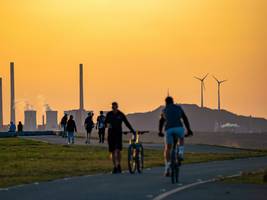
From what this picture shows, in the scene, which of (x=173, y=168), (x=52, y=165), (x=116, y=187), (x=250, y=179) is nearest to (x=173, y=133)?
(x=173, y=168)

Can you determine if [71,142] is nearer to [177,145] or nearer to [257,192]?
[177,145]

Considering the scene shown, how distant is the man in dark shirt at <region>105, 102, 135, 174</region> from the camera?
30828mm

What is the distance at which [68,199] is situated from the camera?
2188 cm

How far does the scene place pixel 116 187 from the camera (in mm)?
24953

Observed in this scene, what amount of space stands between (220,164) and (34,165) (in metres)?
5.89

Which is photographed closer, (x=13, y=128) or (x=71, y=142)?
(x=71, y=142)

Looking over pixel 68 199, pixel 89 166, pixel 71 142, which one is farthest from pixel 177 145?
pixel 71 142

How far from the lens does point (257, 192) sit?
76.4 ft

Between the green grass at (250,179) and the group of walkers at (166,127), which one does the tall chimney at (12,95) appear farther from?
the green grass at (250,179)

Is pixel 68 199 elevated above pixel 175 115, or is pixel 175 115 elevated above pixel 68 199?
pixel 175 115

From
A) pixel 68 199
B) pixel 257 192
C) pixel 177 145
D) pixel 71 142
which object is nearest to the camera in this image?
pixel 68 199

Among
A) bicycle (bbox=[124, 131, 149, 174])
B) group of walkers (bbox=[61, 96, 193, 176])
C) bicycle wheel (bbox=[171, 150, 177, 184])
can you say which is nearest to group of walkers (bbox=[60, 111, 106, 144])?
group of walkers (bbox=[61, 96, 193, 176])

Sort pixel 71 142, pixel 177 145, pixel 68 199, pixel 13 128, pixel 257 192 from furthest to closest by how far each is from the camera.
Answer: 1. pixel 13 128
2. pixel 71 142
3. pixel 177 145
4. pixel 257 192
5. pixel 68 199

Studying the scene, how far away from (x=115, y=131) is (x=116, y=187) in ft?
20.4
